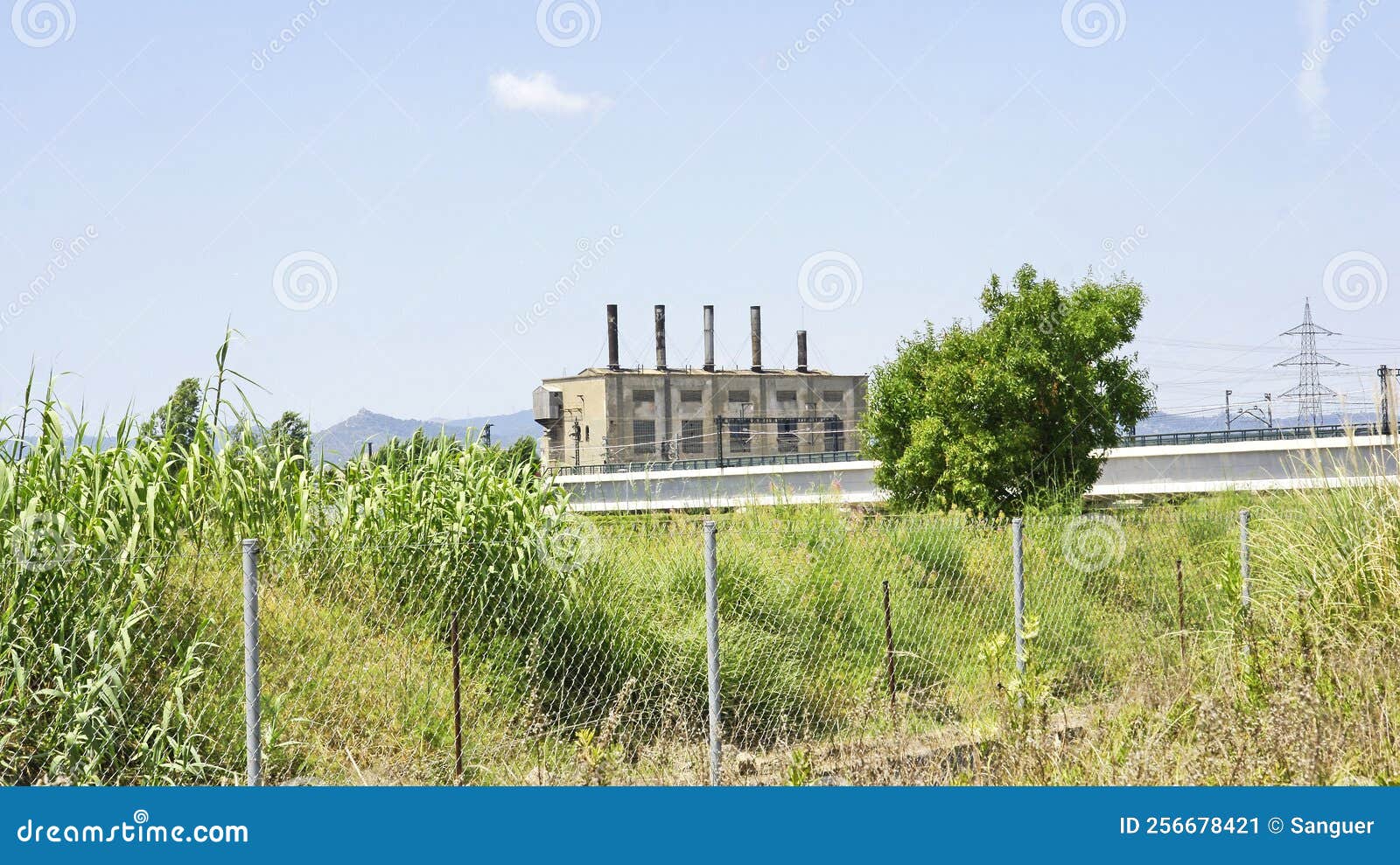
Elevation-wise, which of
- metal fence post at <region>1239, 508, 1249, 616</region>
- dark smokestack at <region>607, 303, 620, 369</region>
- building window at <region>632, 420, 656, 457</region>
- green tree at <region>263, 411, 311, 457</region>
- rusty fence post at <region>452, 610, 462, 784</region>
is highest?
dark smokestack at <region>607, 303, 620, 369</region>

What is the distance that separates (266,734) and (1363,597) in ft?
22.1

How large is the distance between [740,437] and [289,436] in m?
76.0

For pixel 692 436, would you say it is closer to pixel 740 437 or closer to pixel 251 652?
pixel 740 437

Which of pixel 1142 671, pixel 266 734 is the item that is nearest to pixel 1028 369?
pixel 1142 671

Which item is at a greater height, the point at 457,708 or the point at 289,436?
the point at 289,436

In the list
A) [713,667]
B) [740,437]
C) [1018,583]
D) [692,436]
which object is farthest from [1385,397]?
[740,437]

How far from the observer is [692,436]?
82188 mm

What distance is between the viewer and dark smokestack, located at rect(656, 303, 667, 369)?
8219cm

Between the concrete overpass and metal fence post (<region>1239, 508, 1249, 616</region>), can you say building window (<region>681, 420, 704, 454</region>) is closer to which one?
the concrete overpass

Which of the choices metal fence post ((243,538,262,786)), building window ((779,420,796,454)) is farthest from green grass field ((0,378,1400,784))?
building window ((779,420,796,454))

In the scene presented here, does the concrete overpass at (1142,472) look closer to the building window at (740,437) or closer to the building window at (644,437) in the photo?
the building window at (644,437)

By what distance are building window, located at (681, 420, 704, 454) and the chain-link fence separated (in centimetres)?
7028

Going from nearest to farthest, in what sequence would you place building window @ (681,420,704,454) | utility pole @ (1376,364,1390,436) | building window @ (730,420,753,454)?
utility pole @ (1376,364,1390,436)
building window @ (681,420,704,454)
building window @ (730,420,753,454)

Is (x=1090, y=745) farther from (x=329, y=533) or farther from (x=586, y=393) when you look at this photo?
(x=586, y=393)
